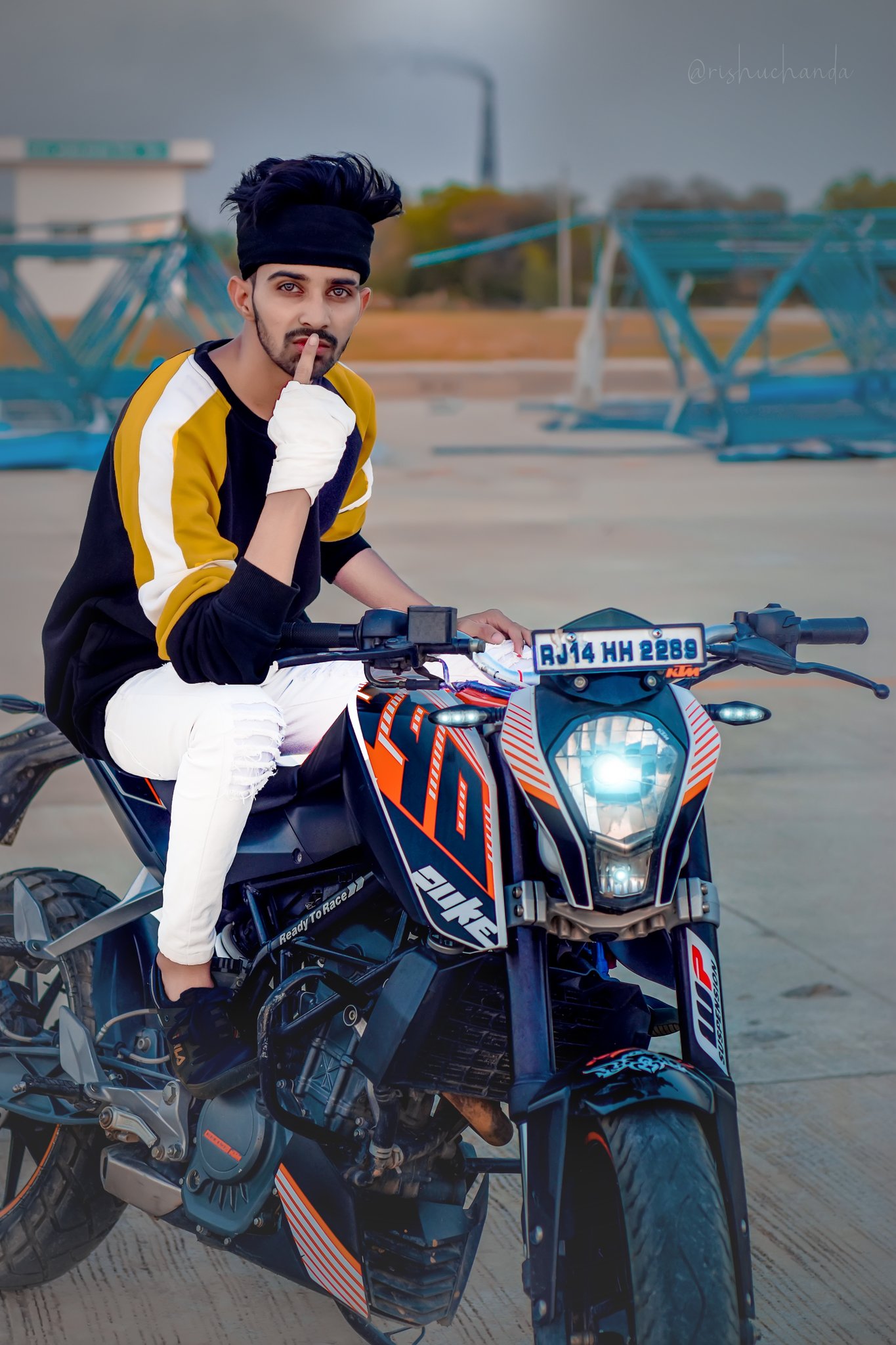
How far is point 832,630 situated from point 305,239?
101 centimetres

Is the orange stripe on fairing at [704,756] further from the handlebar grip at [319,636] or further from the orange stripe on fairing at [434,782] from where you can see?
the handlebar grip at [319,636]

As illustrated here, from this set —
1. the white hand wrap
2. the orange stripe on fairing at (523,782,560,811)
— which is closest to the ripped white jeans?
the white hand wrap

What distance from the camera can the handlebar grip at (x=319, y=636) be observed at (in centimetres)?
237

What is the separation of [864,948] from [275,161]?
3.14 meters

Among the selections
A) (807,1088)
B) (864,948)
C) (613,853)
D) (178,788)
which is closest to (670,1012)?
(613,853)

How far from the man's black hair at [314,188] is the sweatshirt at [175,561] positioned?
0.88ft

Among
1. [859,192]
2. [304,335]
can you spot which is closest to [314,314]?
[304,335]

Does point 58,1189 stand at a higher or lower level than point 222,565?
lower

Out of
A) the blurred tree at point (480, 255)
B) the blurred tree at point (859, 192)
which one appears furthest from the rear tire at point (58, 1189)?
the blurred tree at point (859, 192)

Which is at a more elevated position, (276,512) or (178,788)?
(276,512)

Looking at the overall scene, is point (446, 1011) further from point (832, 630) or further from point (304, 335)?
point (304, 335)

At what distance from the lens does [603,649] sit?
7.03 ft

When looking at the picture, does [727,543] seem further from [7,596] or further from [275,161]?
[275,161]

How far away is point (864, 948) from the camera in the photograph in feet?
15.9
